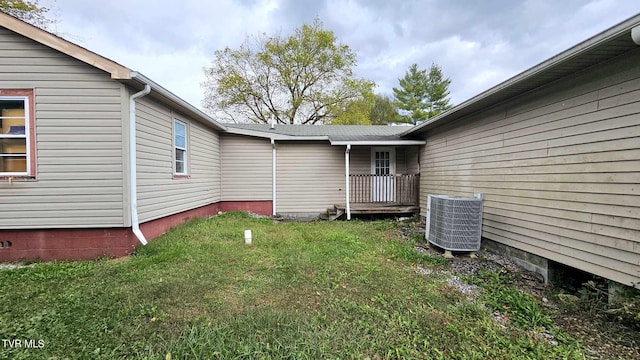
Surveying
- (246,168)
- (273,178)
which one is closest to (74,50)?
(246,168)

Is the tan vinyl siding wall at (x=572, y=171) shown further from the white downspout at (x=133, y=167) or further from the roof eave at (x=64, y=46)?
the roof eave at (x=64, y=46)

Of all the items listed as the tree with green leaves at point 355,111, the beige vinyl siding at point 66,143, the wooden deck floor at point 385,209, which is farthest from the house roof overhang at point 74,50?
the tree with green leaves at point 355,111

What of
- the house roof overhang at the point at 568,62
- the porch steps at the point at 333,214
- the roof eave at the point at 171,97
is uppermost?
the roof eave at the point at 171,97

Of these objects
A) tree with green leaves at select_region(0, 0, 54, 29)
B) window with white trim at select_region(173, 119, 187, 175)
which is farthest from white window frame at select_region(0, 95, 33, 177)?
tree with green leaves at select_region(0, 0, 54, 29)

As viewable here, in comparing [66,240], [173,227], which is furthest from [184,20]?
[66,240]

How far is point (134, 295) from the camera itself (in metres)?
3.09

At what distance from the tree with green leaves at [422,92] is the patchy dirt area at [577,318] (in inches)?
953

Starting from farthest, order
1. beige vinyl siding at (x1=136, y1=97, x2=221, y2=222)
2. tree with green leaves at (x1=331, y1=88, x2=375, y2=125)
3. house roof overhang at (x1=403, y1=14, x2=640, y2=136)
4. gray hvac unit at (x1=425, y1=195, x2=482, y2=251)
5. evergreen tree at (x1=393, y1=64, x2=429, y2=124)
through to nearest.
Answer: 1. evergreen tree at (x1=393, y1=64, x2=429, y2=124)
2. tree with green leaves at (x1=331, y1=88, x2=375, y2=125)
3. beige vinyl siding at (x1=136, y1=97, x2=221, y2=222)
4. gray hvac unit at (x1=425, y1=195, x2=482, y2=251)
5. house roof overhang at (x1=403, y1=14, x2=640, y2=136)

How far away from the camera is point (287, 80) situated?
21.5 m

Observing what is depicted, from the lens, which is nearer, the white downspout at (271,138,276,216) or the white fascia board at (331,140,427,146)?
the white fascia board at (331,140,427,146)

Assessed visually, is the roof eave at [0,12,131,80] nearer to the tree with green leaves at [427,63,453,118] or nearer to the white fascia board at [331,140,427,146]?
the white fascia board at [331,140,427,146]

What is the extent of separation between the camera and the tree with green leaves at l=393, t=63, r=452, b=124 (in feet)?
87.7

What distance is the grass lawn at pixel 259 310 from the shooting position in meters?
2.21

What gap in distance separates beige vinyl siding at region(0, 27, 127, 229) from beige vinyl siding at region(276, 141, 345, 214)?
527 centimetres
